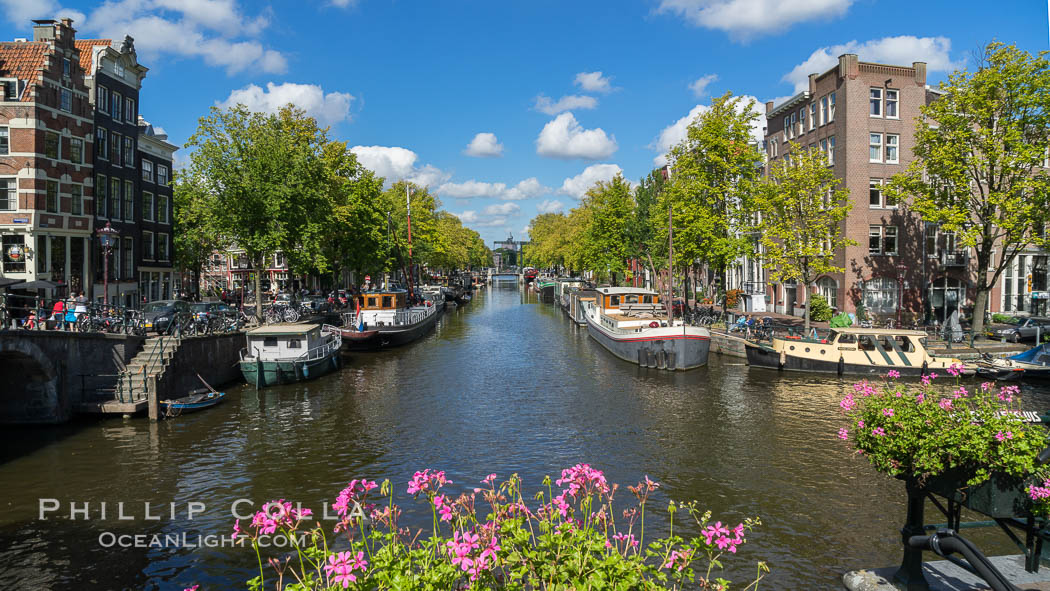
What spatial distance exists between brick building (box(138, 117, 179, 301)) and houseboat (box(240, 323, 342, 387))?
71.4 feet

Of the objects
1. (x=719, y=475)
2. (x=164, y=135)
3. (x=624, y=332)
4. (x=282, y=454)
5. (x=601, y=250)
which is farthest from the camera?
(x=601, y=250)

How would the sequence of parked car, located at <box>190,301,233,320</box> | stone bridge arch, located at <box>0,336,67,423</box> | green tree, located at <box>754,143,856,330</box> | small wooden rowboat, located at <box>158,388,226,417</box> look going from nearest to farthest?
stone bridge arch, located at <box>0,336,67,423</box>
small wooden rowboat, located at <box>158,388,226,417</box>
parked car, located at <box>190,301,233,320</box>
green tree, located at <box>754,143,856,330</box>

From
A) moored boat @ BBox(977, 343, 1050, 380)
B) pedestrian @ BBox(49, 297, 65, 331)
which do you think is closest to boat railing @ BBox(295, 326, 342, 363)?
pedestrian @ BBox(49, 297, 65, 331)

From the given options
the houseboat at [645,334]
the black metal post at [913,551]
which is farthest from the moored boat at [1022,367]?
the black metal post at [913,551]

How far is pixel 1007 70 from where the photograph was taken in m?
36.0

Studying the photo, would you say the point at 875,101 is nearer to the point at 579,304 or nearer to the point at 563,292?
the point at 579,304

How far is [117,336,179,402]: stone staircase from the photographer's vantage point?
950 inches

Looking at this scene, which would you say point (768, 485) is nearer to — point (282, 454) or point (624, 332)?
point (282, 454)

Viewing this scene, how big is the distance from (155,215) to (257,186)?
16160 mm

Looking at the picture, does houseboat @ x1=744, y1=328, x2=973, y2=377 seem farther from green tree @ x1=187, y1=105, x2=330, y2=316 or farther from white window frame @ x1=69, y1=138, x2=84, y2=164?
white window frame @ x1=69, y1=138, x2=84, y2=164

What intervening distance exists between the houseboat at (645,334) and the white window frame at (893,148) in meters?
19.0

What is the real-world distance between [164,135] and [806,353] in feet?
168

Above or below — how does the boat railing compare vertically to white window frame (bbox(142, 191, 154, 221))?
below

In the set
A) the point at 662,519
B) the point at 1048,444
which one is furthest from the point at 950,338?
the point at 1048,444
